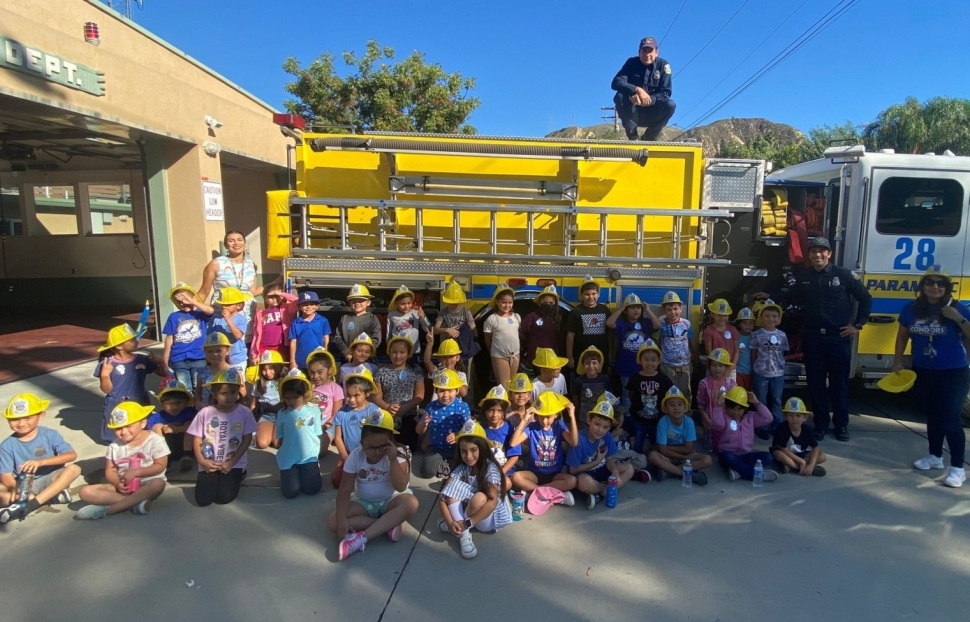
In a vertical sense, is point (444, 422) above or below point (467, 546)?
above

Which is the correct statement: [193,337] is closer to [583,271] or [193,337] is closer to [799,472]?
[583,271]

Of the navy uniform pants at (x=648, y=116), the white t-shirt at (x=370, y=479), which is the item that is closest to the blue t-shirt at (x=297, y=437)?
the white t-shirt at (x=370, y=479)

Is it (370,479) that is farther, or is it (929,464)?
(929,464)

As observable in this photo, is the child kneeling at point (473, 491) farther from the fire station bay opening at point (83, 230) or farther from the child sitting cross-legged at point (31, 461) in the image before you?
the fire station bay opening at point (83, 230)

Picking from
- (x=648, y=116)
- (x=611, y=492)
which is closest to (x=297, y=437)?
(x=611, y=492)

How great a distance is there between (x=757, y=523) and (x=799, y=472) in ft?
3.25

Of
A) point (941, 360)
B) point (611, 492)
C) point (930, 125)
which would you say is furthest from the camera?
point (930, 125)

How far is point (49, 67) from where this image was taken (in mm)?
6285

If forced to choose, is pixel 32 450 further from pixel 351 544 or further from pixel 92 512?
pixel 351 544

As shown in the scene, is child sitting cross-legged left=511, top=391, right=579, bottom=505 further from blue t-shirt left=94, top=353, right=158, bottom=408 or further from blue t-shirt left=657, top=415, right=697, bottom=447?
blue t-shirt left=94, top=353, right=158, bottom=408

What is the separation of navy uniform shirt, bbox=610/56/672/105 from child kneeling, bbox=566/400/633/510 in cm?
407

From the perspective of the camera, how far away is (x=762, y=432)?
536 centimetres

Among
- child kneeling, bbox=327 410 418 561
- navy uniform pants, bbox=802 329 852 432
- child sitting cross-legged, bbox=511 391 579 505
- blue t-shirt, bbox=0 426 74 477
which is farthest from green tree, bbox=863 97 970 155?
blue t-shirt, bbox=0 426 74 477

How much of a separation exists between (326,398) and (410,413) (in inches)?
27.4
